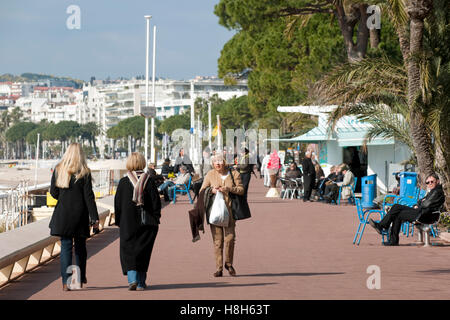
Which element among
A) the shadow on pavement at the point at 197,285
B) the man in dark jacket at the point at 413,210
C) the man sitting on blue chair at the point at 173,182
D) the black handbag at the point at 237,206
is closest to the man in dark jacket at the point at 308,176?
the man sitting on blue chair at the point at 173,182

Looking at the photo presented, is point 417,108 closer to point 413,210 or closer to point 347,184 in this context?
point 413,210

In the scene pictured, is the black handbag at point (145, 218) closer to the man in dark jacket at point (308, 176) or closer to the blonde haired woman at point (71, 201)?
the blonde haired woman at point (71, 201)

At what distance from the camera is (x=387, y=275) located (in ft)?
32.3

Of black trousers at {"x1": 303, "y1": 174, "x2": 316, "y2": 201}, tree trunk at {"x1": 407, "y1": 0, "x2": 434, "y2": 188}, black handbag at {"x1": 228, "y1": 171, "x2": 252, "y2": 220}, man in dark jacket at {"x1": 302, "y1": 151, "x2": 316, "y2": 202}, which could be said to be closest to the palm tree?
tree trunk at {"x1": 407, "y1": 0, "x2": 434, "y2": 188}

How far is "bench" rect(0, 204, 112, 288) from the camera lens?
924 centimetres

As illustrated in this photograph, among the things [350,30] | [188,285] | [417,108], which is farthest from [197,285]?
A: [350,30]

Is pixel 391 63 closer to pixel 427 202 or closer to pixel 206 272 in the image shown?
pixel 427 202

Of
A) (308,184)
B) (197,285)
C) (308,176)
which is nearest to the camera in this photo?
(197,285)

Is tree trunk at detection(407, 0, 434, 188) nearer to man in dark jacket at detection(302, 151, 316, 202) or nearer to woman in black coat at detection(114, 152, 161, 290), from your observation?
woman in black coat at detection(114, 152, 161, 290)

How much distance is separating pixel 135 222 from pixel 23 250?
1.59 meters

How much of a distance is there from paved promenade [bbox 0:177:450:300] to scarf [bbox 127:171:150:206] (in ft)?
3.02

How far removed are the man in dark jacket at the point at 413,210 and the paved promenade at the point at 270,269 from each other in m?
0.31

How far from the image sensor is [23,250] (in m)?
9.53

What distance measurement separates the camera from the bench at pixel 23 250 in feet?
30.3
